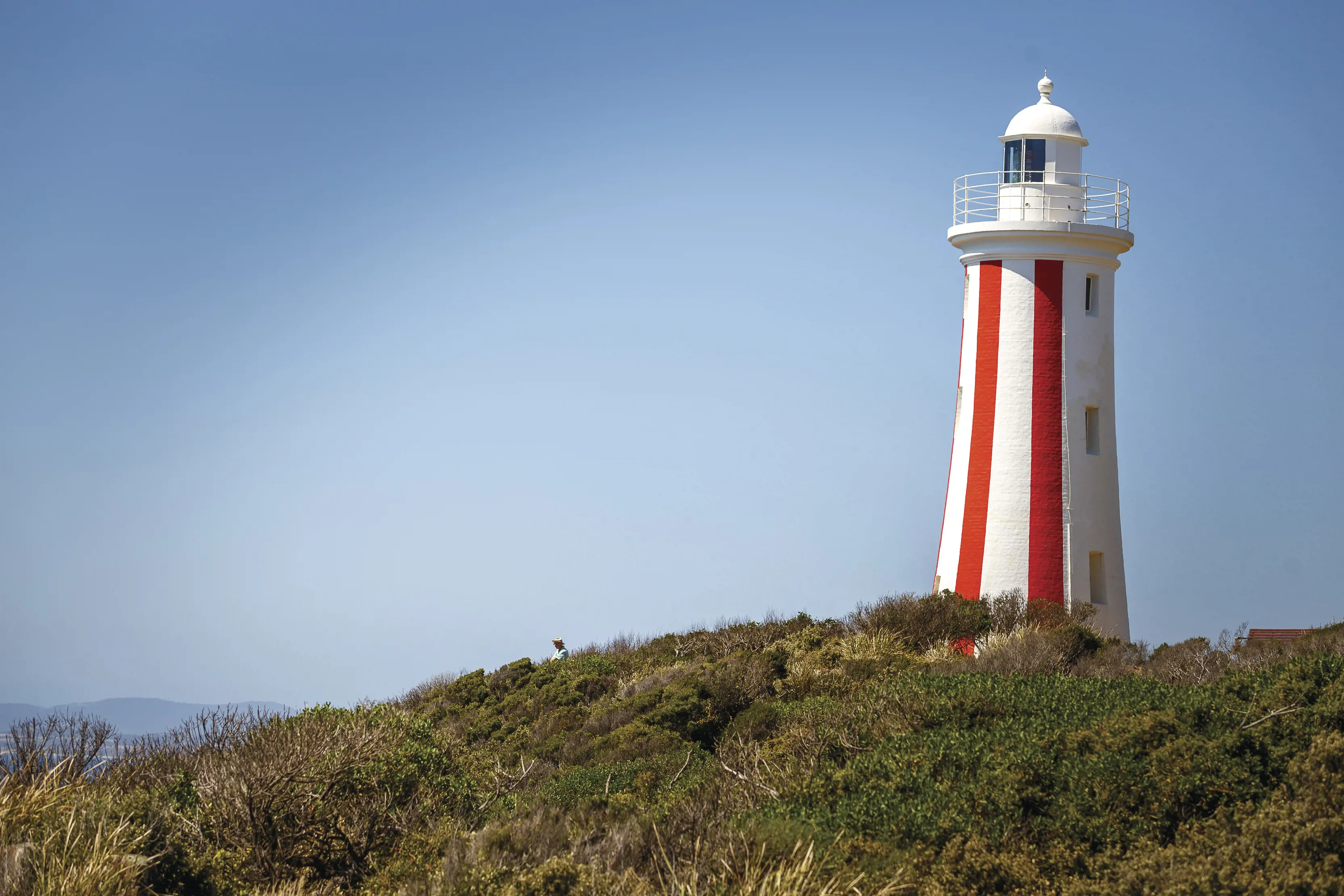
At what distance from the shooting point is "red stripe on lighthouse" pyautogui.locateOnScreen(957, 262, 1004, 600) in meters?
20.0

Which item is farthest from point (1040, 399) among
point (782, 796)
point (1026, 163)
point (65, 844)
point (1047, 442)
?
point (65, 844)

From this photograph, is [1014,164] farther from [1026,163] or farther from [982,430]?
[982,430]

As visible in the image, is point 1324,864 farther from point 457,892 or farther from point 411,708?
point 411,708

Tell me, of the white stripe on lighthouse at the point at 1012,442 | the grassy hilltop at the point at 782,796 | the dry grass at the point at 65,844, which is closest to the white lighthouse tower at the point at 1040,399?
the white stripe on lighthouse at the point at 1012,442

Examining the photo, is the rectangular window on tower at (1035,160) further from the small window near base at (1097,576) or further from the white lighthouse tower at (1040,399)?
the small window near base at (1097,576)

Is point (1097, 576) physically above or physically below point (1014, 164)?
below

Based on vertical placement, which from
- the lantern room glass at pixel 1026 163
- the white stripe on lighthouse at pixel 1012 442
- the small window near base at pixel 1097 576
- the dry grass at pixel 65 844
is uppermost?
the lantern room glass at pixel 1026 163

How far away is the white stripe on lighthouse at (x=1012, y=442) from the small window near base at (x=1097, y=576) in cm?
126

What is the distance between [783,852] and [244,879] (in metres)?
4.32

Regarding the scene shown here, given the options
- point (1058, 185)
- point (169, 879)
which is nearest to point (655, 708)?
point (169, 879)

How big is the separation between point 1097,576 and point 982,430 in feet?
9.77

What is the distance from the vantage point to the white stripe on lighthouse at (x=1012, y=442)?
1961 centimetres

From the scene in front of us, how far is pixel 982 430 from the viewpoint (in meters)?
20.2

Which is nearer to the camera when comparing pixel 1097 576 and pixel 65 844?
pixel 65 844
